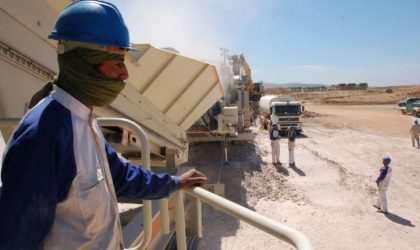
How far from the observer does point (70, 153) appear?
48.9 inches

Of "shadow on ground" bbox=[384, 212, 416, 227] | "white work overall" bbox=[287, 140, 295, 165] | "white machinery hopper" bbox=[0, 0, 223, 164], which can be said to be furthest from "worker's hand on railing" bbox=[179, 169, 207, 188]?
"white work overall" bbox=[287, 140, 295, 165]

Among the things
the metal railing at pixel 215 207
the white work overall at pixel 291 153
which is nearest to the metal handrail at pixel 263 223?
the metal railing at pixel 215 207

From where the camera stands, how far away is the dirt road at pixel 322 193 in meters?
7.46

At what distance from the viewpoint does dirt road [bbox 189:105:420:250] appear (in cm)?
746

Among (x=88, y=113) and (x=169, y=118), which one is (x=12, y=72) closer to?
(x=88, y=113)

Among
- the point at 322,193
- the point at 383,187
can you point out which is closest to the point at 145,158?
the point at 383,187

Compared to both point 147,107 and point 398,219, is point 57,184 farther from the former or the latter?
point 398,219

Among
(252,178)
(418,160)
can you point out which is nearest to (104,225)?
(252,178)

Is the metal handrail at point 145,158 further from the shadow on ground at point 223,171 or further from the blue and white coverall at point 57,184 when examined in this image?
the shadow on ground at point 223,171

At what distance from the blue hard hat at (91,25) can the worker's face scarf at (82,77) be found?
0.18 feet

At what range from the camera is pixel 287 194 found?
10.1 m

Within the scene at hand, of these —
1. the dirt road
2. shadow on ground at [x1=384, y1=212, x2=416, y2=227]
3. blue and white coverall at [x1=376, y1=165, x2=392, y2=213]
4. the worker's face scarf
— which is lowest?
shadow on ground at [x1=384, y1=212, x2=416, y2=227]

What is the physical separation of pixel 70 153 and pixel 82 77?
1.04 feet

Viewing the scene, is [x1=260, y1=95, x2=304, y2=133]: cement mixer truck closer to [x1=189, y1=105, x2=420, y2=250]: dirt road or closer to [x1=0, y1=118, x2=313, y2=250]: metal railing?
[x1=189, y1=105, x2=420, y2=250]: dirt road
